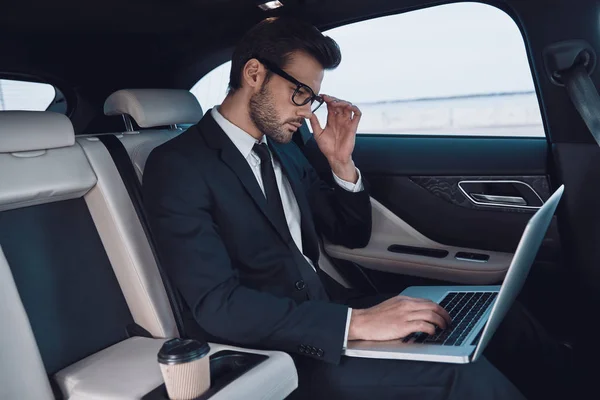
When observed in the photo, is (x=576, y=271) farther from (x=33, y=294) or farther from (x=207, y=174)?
(x=33, y=294)

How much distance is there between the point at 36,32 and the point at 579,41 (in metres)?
1.66

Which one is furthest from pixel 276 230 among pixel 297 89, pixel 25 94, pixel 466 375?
pixel 25 94

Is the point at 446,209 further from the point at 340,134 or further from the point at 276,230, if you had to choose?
the point at 276,230

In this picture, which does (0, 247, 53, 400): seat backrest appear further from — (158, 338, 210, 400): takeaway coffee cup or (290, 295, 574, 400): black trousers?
(290, 295, 574, 400): black trousers

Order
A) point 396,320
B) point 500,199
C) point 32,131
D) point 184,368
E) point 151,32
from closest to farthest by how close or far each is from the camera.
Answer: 1. point 184,368
2. point 396,320
3. point 32,131
4. point 500,199
5. point 151,32

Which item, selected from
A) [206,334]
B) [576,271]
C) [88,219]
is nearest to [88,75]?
[88,219]

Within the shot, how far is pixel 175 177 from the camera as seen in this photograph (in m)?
1.51

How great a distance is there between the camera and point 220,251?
1451 mm

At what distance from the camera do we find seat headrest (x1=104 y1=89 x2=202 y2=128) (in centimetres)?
177

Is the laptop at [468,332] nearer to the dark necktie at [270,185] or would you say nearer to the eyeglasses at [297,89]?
the dark necktie at [270,185]

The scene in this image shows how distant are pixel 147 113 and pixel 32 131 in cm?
36

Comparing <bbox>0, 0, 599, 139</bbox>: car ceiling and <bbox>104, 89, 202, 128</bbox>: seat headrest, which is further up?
<bbox>0, 0, 599, 139</bbox>: car ceiling

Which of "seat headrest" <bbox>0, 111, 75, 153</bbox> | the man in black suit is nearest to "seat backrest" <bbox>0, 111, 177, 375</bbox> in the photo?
"seat headrest" <bbox>0, 111, 75, 153</bbox>

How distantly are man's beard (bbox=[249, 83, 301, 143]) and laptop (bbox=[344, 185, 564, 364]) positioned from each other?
613 millimetres
